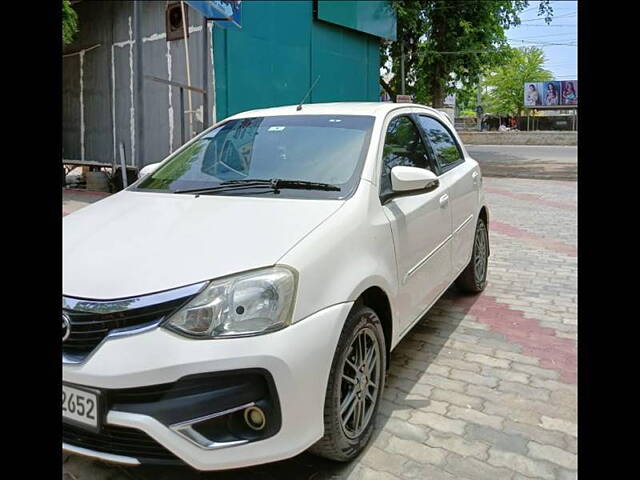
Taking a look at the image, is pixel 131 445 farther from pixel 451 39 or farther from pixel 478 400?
pixel 451 39

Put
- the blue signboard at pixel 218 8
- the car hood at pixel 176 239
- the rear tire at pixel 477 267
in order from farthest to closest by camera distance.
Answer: the blue signboard at pixel 218 8 < the rear tire at pixel 477 267 < the car hood at pixel 176 239

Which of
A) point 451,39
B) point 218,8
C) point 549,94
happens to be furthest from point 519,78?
point 218,8

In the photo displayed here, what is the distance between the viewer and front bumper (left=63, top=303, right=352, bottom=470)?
2.01m

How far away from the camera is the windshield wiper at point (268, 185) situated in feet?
9.78

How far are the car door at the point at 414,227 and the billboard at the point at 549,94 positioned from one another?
5735 cm

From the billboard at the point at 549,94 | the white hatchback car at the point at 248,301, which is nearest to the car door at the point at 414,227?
the white hatchback car at the point at 248,301

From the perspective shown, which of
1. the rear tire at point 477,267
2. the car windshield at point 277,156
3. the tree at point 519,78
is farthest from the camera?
the tree at point 519,78

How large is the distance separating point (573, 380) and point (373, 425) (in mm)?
1501

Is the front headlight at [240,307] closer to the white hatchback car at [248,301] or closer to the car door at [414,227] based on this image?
the white hatchback car at [248,301]

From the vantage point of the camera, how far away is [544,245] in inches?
291

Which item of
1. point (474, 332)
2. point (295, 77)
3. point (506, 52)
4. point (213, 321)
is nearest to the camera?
point (213, 321)
